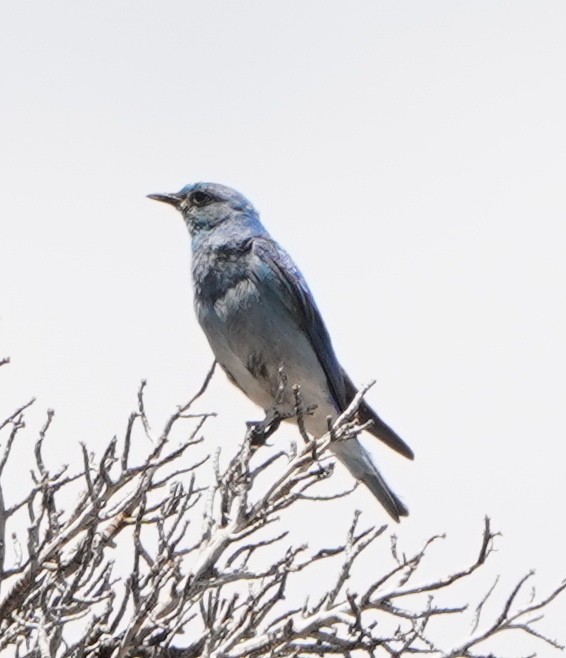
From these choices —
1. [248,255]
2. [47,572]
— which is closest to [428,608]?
[47,572]

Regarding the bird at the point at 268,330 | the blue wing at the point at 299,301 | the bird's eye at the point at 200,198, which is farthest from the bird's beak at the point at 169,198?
the blue wing at the point at 299,301

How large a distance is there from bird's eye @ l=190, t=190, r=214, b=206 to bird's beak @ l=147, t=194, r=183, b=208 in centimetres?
13

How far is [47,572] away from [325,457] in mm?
1581

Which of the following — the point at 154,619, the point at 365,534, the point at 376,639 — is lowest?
the point at 154,619

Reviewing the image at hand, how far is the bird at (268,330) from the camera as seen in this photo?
9.41 meters

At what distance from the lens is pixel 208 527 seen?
6.60 meters

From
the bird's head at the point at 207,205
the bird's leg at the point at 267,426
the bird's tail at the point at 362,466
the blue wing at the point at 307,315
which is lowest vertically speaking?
the bird's leg at the point at 267,426

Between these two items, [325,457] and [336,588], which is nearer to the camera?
[336,588]

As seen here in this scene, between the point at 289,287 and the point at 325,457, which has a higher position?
the point at 289,287

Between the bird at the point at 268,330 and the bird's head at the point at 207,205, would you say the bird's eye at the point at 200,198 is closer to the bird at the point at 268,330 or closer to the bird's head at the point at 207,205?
the bird's head at the point at 207,205

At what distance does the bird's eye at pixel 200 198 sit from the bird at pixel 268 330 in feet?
0.59

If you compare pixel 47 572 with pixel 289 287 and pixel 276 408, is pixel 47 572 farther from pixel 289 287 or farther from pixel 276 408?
pixel 289 287

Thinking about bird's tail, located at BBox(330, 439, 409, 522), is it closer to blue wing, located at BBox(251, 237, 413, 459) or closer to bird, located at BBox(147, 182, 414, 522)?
bird, located at BBox(147, 182, 414, 522)

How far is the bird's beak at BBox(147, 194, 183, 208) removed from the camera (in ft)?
35.9
